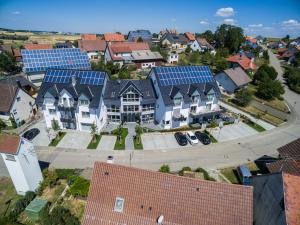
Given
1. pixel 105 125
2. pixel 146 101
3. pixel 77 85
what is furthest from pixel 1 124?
pixel 146 101

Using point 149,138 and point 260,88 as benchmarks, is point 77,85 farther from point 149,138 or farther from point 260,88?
point 260,88

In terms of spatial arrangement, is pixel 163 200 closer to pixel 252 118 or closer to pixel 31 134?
pixel 31 134

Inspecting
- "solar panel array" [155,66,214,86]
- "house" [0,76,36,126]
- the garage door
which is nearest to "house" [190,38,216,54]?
"solar panel array" [155,66,214,86]

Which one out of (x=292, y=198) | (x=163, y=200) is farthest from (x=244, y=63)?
(x=163, y=200)

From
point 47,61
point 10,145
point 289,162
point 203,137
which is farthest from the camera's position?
point 47,61

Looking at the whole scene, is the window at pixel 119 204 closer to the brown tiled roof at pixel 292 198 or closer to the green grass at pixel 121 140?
the brown tiled roof at pixel 292 198

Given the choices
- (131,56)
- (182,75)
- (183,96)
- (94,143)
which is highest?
(182,75)
